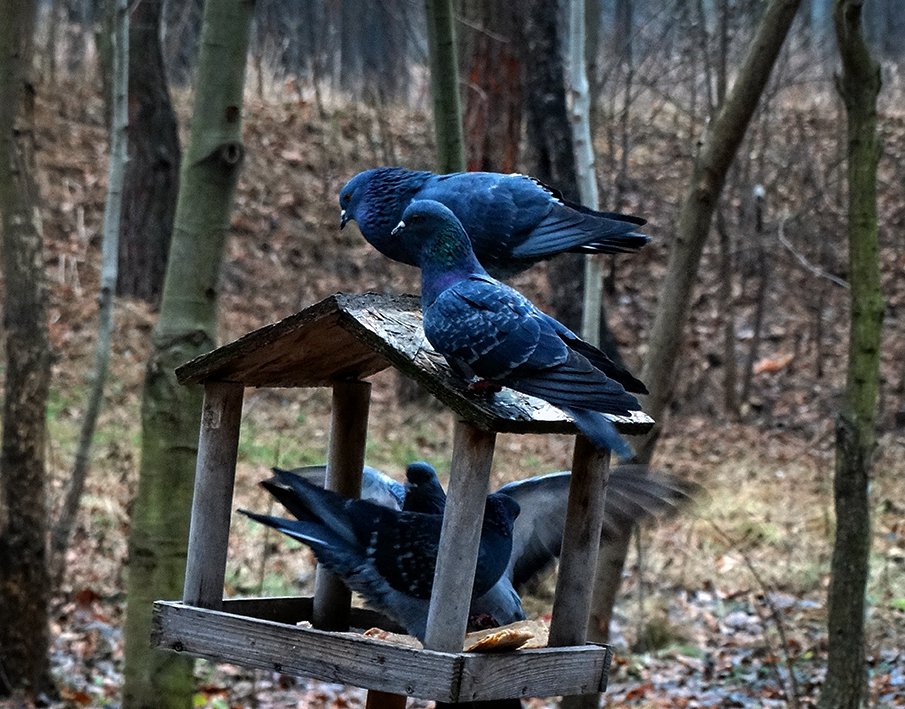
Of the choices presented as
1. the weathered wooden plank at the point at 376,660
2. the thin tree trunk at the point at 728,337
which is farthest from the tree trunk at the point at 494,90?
the weathered wooden plank at the point at 376,660

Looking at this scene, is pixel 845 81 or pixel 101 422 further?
pixel 101 422

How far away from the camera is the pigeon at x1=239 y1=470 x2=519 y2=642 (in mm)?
2934

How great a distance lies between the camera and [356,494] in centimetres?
354

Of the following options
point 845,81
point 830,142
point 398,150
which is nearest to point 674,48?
point 830,142

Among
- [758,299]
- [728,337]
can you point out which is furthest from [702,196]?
[758,299]

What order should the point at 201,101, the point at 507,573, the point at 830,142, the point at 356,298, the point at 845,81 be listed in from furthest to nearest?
the point at 830,142
the point at 845,81
the point at 201,101
the point at 507,573
the point at 356,298

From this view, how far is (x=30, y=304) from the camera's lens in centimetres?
585

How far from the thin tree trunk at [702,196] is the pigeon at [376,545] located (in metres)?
1.96

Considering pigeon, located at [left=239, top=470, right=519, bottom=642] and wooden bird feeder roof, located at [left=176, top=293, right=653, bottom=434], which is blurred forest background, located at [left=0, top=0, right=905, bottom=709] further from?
pigeon, located at [left=239, top=470, right=519, bottom=642]

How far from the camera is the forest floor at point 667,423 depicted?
Result: 7102 mm

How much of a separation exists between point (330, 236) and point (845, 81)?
475 inches

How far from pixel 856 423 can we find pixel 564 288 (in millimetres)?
6703

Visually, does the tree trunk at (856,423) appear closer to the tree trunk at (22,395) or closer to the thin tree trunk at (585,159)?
the thin tree trunk at (585,159)

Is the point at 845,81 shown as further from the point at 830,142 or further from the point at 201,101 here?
the point at 830,142
